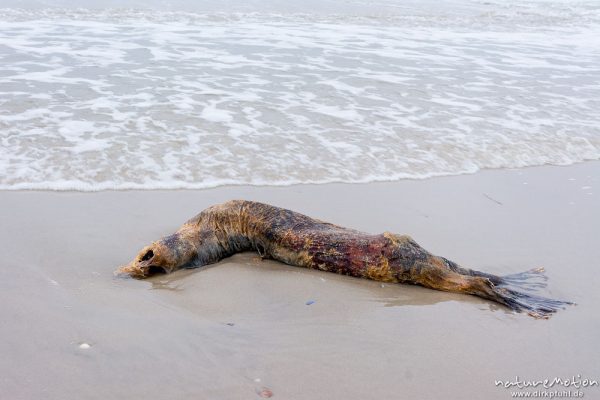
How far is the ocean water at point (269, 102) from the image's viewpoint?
5840 millimetres

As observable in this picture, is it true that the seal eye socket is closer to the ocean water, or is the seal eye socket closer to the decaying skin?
the decaying skin

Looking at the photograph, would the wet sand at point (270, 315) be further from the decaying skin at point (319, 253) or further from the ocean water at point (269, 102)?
the ocean water at point (269, 102)


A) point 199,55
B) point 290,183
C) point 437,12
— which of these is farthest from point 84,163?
point 437,12

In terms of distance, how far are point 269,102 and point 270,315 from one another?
15.4 ft

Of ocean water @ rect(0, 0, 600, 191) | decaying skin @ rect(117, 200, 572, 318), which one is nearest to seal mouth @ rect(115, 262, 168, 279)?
decaying skin @ rect(117, 200, 572, 318)

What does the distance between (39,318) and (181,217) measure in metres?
1.78

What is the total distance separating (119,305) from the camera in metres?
3.34

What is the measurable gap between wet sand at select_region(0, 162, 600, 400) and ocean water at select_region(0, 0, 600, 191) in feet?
2.43

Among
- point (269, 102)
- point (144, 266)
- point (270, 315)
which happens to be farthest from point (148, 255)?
point (269, 102)

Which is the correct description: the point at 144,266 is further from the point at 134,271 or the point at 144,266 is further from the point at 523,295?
the point at 523,295

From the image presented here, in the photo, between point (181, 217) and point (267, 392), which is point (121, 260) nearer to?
point (181, 217)

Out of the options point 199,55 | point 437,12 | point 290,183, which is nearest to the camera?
point 290,183

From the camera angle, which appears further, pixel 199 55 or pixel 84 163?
pixel 199 55

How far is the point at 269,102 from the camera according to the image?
769 centimetres
